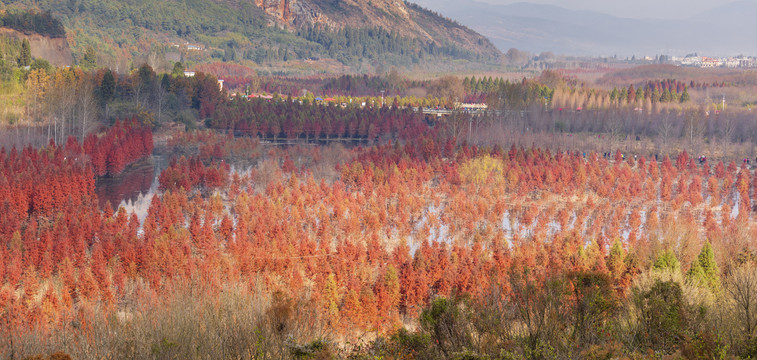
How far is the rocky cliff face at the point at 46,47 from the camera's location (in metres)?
85.0

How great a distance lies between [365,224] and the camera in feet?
120

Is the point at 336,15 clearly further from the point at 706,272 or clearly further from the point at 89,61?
the point at 706,272

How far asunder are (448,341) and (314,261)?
13620 mm

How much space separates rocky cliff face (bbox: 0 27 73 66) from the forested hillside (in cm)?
173

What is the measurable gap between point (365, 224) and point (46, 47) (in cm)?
6790

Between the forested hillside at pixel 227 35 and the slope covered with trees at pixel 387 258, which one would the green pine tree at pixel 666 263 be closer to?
the slope covered with trees at pixel 387 258

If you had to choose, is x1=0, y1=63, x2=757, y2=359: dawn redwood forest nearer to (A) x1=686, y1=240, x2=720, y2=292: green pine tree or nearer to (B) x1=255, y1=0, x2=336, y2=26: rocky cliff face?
(A) x1=686, y1=240, x2=720, y2=292: green pine tree

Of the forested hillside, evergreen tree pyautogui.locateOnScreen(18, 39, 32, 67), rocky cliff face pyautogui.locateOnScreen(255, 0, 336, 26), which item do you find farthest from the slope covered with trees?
rocky cliff face pyautogui.locateOnScreen(255, 0, 336, 26)

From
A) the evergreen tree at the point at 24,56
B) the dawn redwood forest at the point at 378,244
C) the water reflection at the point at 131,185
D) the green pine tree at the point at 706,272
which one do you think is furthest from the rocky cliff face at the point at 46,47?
the green pine tree at the point at 706,272

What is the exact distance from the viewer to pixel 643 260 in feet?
92.6

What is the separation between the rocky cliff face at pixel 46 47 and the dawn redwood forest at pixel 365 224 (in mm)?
1457

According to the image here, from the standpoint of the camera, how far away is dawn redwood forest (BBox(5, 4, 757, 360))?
1711cm

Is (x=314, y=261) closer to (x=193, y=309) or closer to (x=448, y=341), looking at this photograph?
(x=193, y=309)

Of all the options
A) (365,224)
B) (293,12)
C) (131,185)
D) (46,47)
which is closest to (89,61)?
(46,47)
